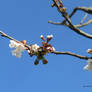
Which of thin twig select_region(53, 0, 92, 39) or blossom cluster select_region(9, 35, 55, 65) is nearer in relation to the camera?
thin twig select_region(53, 0, 92, 39)

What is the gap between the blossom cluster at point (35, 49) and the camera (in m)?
3.15

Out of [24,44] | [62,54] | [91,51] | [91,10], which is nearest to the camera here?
[91,10]

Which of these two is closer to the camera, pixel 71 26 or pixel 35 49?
pixel 71 26

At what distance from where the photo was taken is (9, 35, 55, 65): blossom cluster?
3146mm

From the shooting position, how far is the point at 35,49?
317 cm

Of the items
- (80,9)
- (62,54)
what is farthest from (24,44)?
(80,9)

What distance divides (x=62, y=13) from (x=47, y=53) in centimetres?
65

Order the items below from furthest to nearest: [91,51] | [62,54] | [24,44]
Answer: [24,44], [91,51], [62,54]

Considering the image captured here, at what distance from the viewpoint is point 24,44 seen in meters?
3.30

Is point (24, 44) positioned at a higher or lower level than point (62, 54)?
higher

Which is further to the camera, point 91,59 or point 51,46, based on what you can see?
point 51,46

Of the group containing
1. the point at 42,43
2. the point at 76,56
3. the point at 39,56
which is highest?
the point at 42,43

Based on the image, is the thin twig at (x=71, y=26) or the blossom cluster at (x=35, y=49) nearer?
the thin twig at (x=71, y=26)

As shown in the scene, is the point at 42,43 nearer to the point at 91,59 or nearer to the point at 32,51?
the point at 32,51
